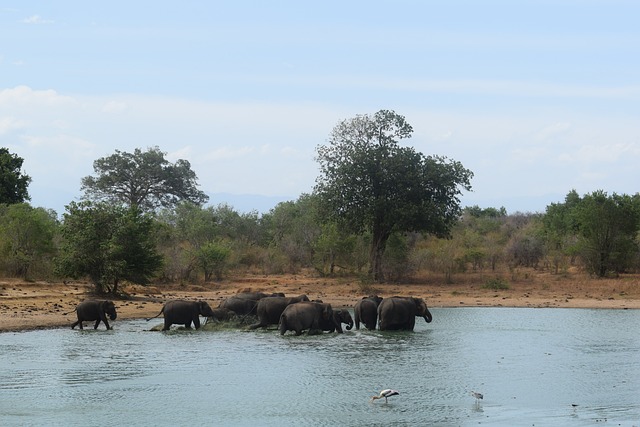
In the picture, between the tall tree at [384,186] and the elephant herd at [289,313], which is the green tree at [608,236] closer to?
the tall tree at [384,186]

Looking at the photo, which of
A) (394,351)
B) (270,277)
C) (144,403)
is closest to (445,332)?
(394,351)

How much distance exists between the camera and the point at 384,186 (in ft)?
152

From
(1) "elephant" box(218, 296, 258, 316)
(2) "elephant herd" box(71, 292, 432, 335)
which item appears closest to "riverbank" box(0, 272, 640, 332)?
(2) "elephant herd" box(71, 292, 432, 335)

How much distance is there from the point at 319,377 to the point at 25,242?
24.8 meters

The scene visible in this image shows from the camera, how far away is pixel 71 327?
27672mm

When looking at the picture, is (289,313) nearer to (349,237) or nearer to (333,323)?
(333,323)

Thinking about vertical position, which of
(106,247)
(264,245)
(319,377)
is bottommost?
(319,377)

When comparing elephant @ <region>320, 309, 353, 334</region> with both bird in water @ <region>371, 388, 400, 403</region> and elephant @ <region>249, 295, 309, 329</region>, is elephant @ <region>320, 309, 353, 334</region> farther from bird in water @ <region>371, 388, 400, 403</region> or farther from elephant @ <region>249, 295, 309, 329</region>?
bird in water @ <region>371, 388, 400, 403</region>

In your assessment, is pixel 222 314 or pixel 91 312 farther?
Result: pixel 222 314

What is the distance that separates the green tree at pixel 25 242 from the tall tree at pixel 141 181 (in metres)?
24.5

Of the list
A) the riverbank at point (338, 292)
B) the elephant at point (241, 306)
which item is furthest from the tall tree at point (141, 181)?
the elephant at point (241, 306)

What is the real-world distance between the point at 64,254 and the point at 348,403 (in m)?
21.9

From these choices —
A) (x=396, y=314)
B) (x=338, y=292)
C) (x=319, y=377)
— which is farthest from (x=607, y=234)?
(x=319, y=377)

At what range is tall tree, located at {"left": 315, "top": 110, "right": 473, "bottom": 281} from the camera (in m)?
45.3
